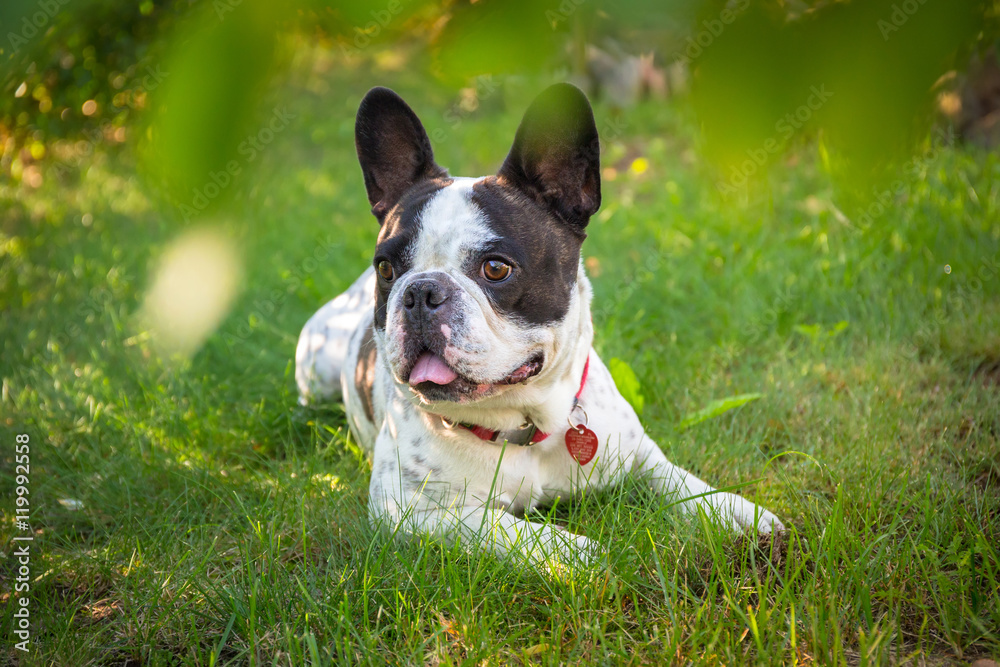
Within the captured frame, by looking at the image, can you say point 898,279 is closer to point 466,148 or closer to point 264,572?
point 264,572

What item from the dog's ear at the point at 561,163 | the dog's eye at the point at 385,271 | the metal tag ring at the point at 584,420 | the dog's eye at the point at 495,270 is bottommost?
the metal tag ring at the point at 584,420

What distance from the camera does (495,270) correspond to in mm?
2682

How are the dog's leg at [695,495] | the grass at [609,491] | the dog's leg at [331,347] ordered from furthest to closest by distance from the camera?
the dog's leg at [331,347] < the dog's leg at [695,495] < the grass at [609,491]

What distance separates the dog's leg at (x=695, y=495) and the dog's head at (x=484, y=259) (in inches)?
22.6

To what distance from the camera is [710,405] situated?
11.4ft

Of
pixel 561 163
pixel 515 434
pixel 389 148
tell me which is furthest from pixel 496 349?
pixel 389 148

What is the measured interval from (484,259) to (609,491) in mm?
1064

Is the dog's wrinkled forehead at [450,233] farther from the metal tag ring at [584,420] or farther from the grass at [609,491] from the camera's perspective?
the metal tag ring at [584,420]

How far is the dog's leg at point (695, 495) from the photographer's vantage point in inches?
99.0

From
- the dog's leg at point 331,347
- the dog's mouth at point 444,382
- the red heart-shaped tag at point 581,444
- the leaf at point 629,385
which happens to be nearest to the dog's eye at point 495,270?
the dog's mouth at point 444,382

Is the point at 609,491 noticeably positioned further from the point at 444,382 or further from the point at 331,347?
the point at 331,347

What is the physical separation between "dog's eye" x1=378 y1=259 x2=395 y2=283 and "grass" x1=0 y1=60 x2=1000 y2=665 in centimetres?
67

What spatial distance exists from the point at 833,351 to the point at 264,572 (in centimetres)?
314

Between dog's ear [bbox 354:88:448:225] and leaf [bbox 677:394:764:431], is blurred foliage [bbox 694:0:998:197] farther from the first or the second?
leaf [bbox 677:394:764:431]
